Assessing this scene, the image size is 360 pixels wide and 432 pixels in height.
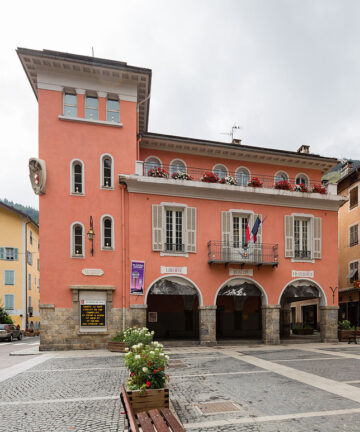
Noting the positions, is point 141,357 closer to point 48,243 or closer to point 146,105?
point 48,243

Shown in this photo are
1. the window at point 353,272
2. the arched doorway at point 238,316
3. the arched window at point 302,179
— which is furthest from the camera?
the window at point 353,272

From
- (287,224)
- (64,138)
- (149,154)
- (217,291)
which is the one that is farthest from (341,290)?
(64,138)

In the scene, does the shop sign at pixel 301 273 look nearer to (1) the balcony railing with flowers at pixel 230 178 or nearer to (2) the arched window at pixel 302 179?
(1) the balcony railing with flowers at pixel 230 178

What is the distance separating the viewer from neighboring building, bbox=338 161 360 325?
28828mm

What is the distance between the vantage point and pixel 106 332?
17500mm

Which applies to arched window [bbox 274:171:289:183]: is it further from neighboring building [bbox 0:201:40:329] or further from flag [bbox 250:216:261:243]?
neighboring building [bbox 0:201:40:329]

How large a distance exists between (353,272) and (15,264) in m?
34.2

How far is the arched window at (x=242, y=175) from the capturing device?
2271 cm

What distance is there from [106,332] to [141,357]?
1211 centimetres

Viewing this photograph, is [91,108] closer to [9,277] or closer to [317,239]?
[317,239]

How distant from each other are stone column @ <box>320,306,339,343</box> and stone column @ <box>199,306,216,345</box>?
23.6 ft

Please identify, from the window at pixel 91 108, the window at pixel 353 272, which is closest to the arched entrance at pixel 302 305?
the window at pixel 353 272

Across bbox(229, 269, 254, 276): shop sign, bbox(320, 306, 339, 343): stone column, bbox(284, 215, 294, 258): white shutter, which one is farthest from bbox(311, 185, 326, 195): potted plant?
bbox(320, 306, 339, 343): stone column

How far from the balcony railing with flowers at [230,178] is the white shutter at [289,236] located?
1966mm
